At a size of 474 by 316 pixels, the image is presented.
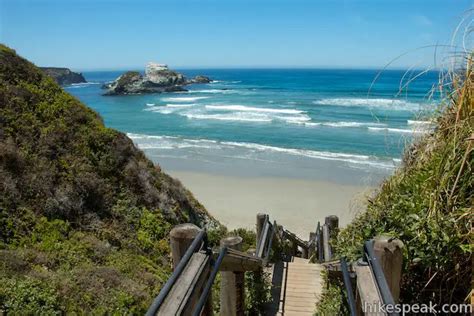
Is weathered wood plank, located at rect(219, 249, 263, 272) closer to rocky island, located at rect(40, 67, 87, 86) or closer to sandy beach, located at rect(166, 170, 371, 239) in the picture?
sandy beach, located at rect(166, 170, 371, 239)

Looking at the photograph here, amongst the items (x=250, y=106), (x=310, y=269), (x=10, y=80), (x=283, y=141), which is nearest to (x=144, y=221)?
(x=310, y=269)

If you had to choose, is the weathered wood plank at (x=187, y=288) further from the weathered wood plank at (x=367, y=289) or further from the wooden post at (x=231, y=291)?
the wooden post at (x=231, y=291)

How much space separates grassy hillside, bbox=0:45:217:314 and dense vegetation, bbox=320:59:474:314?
4.89m

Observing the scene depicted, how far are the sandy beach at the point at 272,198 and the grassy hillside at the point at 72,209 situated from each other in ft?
13.7

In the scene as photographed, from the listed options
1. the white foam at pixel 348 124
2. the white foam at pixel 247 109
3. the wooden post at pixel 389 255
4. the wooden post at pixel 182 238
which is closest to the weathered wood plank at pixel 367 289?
the wooden post at pixel 389 255

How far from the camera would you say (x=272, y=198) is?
18.9 metres

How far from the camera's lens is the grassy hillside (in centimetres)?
645

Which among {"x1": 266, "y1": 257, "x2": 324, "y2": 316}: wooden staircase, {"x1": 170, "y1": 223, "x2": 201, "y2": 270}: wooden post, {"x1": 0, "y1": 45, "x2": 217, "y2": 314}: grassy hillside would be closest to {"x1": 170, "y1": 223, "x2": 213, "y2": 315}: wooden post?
{"x1": 170, "y1": 223, "x2": 201, "y2": 270}: wooden post

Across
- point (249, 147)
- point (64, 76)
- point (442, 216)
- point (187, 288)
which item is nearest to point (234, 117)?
point (249, 147)

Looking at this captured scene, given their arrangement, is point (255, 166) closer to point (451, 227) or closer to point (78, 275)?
point (78, 275)

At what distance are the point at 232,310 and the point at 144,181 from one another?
7264 millimetres

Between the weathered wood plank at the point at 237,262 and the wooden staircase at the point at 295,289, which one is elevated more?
the weathered wood plank at the point at 237,262

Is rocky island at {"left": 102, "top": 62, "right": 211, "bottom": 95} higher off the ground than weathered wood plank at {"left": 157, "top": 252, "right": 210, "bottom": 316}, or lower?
higher

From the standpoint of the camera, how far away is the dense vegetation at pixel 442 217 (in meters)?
2.50
